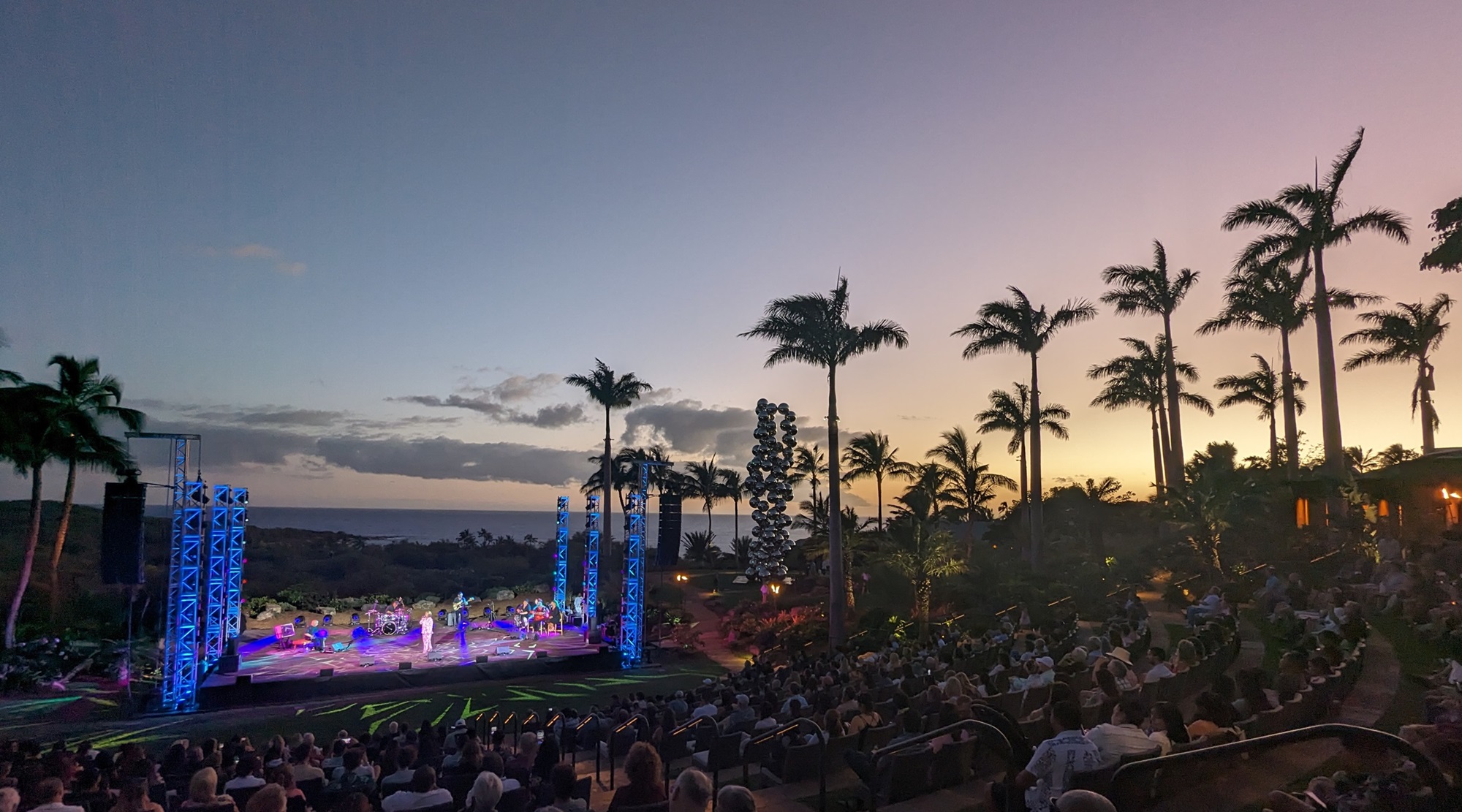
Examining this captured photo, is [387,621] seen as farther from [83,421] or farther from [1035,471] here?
[1035,471]

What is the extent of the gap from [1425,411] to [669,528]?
37.0 m

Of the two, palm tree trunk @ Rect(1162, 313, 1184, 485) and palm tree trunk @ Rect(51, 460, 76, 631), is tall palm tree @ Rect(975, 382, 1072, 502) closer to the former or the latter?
palm tree trunk @ Rect(1162, 313, 1184, 485)

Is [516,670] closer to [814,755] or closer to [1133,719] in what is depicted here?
[814,755]

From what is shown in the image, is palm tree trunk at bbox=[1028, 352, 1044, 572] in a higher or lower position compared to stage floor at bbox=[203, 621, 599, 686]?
higher

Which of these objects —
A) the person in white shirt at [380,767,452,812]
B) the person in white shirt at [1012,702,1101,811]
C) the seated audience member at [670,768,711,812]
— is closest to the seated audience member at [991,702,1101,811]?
the person in white shirt at [1012,702,1101,811]

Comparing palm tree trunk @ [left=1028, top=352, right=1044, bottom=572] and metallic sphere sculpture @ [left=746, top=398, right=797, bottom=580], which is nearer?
metallic sphere sculpture @ [left=746, top=398, right=797, bottom=580]

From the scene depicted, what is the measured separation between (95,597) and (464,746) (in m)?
28.8

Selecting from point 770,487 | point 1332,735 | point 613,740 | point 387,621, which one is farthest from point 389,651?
point 1332,735

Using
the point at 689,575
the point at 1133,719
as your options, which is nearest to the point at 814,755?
the point at 1133,719

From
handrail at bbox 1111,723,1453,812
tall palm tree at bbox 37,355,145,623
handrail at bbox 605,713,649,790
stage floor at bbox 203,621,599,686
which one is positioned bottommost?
stage floor at bbox 203,621,599,686

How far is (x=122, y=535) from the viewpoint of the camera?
1880cm

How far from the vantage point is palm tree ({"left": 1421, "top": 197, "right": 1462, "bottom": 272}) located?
15.7m

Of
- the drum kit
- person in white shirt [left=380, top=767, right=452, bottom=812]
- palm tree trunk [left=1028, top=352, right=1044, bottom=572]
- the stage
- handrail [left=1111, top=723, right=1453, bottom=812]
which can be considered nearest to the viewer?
handrail [left=1111, top=723, right=1453, bottom=812]

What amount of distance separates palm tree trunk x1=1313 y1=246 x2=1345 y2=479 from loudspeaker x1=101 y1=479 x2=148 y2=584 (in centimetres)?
3877
